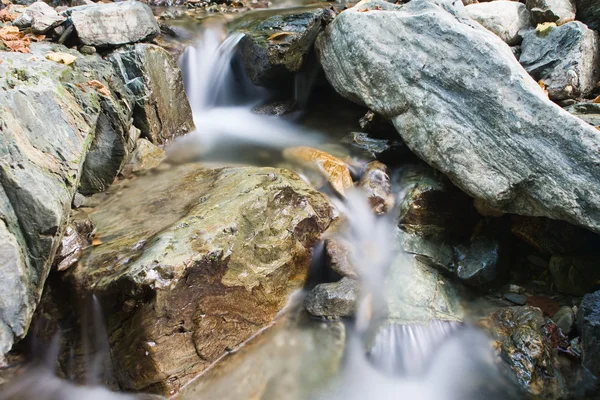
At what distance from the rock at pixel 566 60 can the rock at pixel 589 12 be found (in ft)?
1.16

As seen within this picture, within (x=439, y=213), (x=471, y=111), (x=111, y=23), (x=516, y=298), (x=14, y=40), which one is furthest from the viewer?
(x=111, y=23)

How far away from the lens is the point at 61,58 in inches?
191

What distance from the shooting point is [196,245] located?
3.74m

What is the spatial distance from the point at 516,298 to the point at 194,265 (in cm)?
350

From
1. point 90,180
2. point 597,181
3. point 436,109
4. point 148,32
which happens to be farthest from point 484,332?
point 148,32

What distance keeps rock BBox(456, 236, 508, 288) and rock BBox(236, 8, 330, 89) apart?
4.49 meters

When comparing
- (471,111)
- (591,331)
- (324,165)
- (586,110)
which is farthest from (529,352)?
(324,165)

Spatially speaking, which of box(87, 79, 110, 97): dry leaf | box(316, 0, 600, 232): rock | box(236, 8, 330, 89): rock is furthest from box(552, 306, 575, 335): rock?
box(87, 79, 110, 97): dry leaf

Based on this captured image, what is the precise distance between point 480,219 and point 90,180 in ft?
16.4

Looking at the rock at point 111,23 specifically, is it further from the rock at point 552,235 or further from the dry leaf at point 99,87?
the rock at point 552,235

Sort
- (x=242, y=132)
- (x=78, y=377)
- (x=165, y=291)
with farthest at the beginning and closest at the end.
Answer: (x=242, y=132) → (x=78, y=377) → (x=165, y=291)

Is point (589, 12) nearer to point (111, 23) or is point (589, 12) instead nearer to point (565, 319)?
point (565, 319)

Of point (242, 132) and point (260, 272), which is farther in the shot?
point (242, 132)

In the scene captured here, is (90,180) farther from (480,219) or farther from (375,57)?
(480,219)
